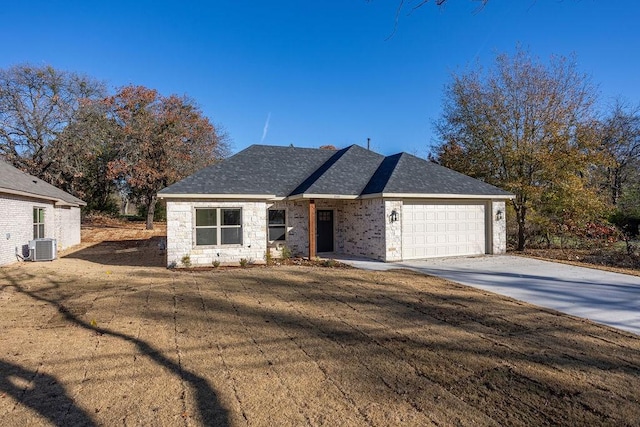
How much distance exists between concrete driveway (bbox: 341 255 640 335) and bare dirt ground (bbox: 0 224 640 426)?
76 centimetres

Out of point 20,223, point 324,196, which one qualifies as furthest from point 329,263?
point 20,223

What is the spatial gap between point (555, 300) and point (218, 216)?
9794 mm

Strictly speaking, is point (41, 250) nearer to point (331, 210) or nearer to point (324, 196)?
point (324, 196)

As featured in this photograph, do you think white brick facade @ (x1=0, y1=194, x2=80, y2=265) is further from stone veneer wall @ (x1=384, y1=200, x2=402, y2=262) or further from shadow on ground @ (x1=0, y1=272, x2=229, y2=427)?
stone veneer wall @ (x1=384, y1=200, x2=402, y2=262)

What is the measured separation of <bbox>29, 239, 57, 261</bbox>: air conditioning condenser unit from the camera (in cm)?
1389

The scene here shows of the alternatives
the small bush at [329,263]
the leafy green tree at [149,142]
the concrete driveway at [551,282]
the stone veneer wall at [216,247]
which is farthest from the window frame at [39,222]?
the concrete driveway at [551,282]

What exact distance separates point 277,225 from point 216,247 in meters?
2.77

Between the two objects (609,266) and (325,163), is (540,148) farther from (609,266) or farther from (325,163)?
(325,163)

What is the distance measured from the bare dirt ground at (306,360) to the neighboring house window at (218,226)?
422cm

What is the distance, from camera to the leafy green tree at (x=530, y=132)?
1593 cm

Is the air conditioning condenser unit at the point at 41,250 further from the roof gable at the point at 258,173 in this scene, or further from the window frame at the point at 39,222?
the roof gable at the point at 258,173

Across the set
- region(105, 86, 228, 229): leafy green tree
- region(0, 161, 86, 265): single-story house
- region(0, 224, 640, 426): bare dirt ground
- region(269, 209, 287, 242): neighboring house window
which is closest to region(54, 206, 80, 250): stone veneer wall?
region(0, 161, 86, 265): single-story house

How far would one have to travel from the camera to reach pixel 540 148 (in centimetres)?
1652

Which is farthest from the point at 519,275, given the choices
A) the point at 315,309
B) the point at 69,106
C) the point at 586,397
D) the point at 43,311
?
the point at 69,106
